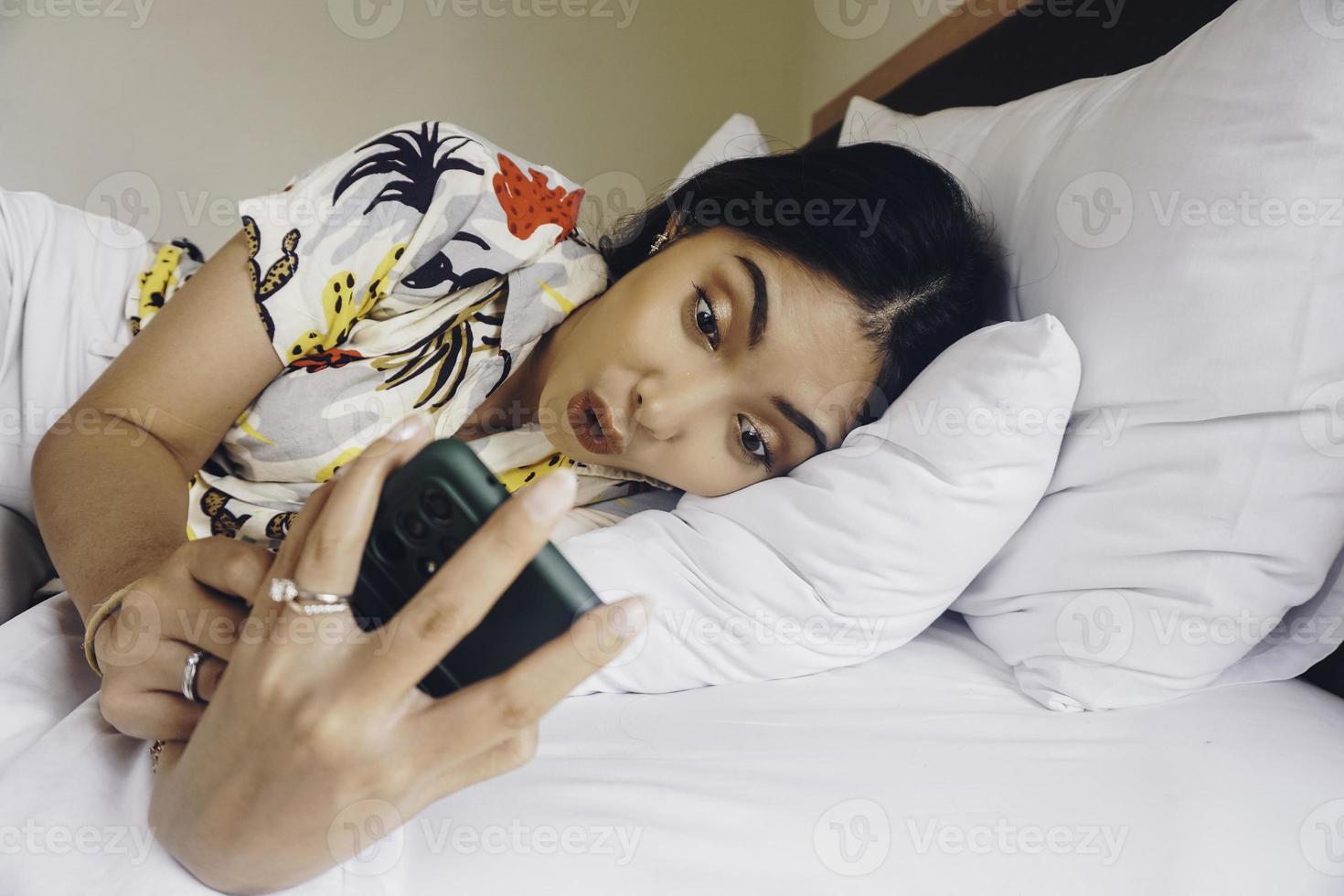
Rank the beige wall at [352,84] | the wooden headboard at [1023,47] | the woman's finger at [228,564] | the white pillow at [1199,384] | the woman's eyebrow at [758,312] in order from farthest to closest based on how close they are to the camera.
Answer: the beige wall at [352,84] < the wooden headboard at [1023,47] < the woman's eyebrow at [758,312] < the white pillow at [1199,384] < the woman's finger at [228,564]

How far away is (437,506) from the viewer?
1.19 ft

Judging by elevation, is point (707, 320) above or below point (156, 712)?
above

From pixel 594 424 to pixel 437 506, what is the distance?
0.45 meters

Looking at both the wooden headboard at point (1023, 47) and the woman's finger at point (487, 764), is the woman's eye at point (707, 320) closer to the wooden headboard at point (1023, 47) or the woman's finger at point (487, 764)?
the woman's finger at point (487, 764)

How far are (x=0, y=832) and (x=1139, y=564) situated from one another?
0.74 meters

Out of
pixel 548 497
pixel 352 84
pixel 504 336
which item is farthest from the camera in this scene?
pixel 352 84

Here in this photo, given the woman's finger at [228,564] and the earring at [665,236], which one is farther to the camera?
the earring at [665,236]

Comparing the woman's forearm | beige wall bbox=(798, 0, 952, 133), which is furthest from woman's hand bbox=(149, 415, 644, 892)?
beige wall bbox=(798, 0, 952, 133)

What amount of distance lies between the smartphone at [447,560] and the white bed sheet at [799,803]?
12 cm

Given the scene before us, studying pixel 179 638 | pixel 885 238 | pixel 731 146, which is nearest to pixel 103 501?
pixel 179 638

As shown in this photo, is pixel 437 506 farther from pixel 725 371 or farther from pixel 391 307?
pixel 391 307

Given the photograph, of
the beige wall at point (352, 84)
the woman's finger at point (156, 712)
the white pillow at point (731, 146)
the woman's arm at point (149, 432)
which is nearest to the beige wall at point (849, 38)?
the beige wall at point (352, 84)

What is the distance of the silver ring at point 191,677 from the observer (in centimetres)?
47

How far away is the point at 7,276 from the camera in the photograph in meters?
0.99
